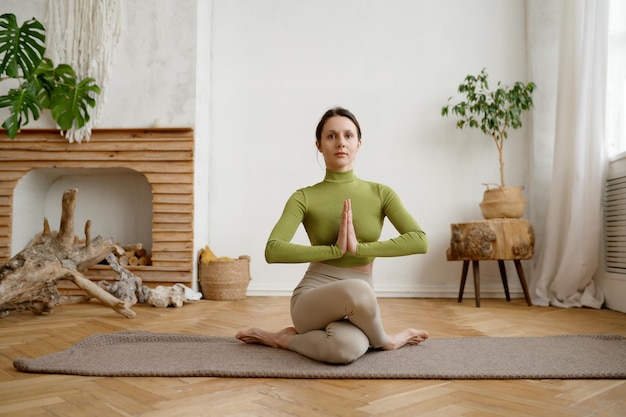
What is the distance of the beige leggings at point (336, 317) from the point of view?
1.53 metres

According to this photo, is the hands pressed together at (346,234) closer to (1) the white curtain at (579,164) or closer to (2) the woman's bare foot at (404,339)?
(2) the woman's bare foot at (404,339)

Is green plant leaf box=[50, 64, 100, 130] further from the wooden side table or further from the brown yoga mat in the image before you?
the wooden side table

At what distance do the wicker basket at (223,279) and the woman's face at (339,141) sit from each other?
2.01m

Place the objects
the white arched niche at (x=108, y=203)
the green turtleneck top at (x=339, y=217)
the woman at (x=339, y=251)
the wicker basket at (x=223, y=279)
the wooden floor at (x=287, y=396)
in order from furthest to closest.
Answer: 1. the white arched niche at (x=108, y=203)
2. the wicker basket at (x=223, y=279)
3. the green turtleneck top at (x=339, y=217)
4. the woman at (x=339, y=251)
5. the wooden floor at (x=287, y=396)

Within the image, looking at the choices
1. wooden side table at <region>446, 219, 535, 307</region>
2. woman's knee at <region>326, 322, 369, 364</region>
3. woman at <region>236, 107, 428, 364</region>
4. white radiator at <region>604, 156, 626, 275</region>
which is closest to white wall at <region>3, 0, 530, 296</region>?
wooden side table at <region>446, 219, 535, 307</region>

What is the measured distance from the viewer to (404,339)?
1821 millimetres

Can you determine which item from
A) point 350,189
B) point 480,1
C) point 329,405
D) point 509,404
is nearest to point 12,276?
point 350,189

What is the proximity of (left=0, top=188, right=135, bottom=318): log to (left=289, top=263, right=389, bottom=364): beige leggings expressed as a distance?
1403 mm

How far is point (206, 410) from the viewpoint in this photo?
113 cm

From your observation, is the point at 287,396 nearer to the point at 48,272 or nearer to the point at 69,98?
the point at 48,272

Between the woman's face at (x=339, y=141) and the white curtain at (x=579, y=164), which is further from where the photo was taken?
the white curtain at (x=579, y=164)

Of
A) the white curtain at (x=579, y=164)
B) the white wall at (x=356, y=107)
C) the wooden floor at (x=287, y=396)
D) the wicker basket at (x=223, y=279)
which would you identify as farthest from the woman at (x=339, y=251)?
the white wall at (x=356, y=107)

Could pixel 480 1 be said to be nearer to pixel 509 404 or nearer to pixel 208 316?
pixel 208 316

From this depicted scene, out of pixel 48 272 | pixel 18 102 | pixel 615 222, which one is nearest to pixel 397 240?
pixel 48 272
